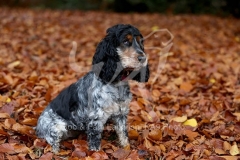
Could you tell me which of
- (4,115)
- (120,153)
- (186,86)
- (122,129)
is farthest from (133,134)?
(186,86)

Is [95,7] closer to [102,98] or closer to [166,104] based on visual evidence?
[166,104]

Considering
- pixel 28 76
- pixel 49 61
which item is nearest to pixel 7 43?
pixel 49 61

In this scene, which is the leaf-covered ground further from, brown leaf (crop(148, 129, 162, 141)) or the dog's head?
the dog's head

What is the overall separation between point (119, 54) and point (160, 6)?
52.5ft

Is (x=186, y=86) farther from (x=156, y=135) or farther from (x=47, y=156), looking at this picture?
(x=47, y=156)

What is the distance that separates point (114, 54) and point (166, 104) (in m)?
2.27

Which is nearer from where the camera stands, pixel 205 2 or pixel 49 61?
pixel 49 61

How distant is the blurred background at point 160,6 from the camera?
60.2 feet

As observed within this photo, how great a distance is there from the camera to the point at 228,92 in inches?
253

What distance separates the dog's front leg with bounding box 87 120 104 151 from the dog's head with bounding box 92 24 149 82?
53cm

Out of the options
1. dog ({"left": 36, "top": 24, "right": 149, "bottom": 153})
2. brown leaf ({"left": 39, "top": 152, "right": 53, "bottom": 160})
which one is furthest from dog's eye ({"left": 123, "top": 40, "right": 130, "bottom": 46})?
brown leaf ({"left": 39, "top": 152, "right": 53, "bottom": 160})

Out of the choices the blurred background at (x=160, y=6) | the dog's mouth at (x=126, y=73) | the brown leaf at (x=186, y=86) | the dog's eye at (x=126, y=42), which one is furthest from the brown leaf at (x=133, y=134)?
the blurred background at (x=160, y=6)

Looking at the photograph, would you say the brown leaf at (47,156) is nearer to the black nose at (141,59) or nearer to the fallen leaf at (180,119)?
the black nose at (141,59)

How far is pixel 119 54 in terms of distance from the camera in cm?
395
